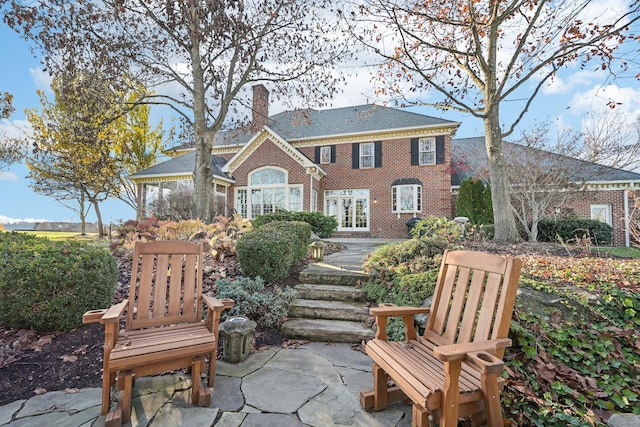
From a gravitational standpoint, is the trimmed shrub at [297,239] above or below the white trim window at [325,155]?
below

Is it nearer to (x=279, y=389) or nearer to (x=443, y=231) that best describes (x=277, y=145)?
(x=443, y=231)

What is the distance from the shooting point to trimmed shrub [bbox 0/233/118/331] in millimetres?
2857

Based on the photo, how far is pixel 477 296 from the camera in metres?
2.01

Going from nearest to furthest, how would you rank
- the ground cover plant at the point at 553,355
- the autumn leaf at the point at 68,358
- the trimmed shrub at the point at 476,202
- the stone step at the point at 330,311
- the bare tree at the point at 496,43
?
the ground cover plant at the point at 553,355, the autumn leaf at the point at 68,358, the stone step at the point at 330,311, the bare tree at the point at 496,43, the trimmed shrub at the point at 476,202

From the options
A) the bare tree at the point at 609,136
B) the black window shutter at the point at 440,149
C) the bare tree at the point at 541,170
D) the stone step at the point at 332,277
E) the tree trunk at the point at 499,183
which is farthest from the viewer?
the black window shutter at the point at 440,149

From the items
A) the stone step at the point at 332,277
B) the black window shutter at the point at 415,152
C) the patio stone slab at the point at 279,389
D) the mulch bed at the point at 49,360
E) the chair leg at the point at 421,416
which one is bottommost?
the patio stone slab at the point at 279,389

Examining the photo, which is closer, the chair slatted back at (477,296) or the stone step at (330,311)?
the chair slatted back at (477,296)

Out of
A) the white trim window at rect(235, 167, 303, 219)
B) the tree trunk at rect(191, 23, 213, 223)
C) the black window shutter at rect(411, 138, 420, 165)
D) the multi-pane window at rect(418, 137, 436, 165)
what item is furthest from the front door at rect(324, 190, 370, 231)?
the tree trunk at rect(191, 23, 213, 223)

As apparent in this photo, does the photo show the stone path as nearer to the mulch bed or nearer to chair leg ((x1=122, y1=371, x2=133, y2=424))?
chair leg ((x1=122, y1=371, x2=133, y2=424))

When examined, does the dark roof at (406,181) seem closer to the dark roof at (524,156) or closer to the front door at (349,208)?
the front door at (349,208)

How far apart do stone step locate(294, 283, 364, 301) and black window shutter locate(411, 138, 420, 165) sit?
11854 millimetres

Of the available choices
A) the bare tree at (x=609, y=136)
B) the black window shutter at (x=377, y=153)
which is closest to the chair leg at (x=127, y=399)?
the black window shutter at (x=377, y=153)

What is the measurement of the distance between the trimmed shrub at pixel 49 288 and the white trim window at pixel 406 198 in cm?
1330

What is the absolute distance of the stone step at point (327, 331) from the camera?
10.9 ft
